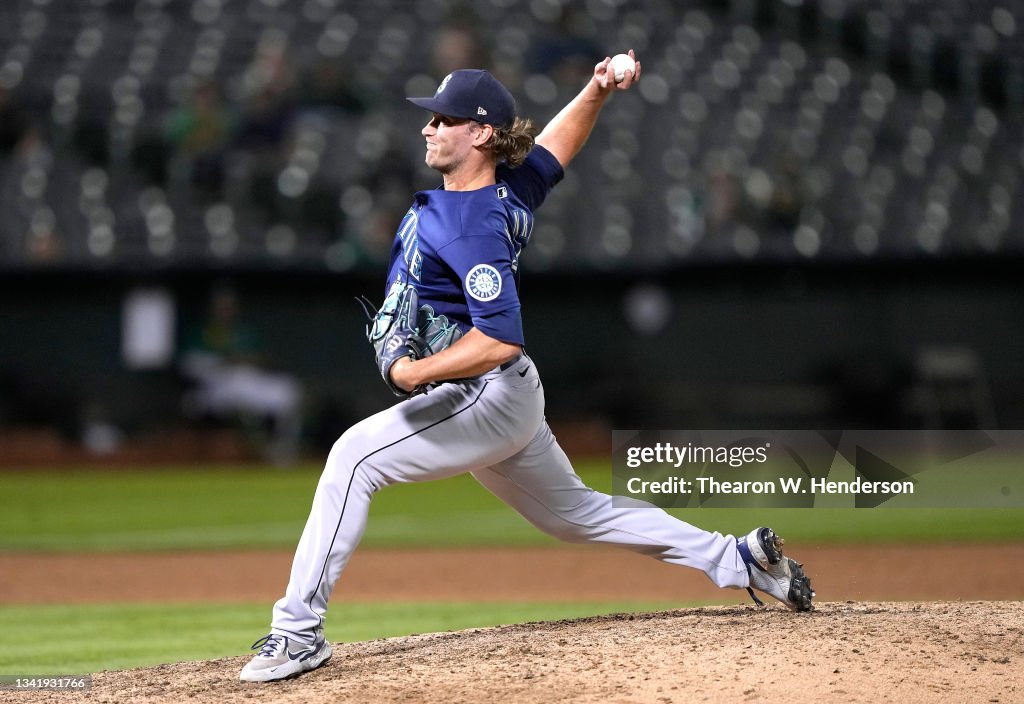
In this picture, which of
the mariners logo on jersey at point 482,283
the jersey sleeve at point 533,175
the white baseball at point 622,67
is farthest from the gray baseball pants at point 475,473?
the white baseball at point 622,67

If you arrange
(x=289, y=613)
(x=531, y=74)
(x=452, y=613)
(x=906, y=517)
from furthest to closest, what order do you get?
(x=531, y=74), (x=906, y=517), (x=452, y=613), (x=289, y=613)

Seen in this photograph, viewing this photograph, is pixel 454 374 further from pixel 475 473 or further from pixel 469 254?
pixel 475 473

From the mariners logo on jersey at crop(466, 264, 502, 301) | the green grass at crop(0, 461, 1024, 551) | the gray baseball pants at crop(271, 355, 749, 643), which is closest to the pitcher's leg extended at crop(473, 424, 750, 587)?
the gray baseball pants at crop(271, 355, 749, 643)

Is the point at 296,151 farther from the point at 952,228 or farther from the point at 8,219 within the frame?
the point at 952,228

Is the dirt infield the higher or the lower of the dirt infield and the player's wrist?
the lower

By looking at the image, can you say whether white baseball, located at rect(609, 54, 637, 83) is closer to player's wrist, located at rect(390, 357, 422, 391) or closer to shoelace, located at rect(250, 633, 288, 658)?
player's wrist, located at rect(390, 357, 422, 391)

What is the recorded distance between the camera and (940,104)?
634 inches

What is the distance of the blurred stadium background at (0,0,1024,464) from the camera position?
13.6 metres

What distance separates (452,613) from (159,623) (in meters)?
1.33

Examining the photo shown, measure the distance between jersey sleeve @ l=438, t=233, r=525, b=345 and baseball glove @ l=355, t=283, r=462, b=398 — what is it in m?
0.15

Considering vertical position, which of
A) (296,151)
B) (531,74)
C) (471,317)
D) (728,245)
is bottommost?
(471,317)

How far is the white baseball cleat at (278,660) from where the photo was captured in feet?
11.4

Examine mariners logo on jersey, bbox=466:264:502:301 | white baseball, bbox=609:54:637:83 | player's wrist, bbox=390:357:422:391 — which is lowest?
player's wrist, bbox=390:357:422:391

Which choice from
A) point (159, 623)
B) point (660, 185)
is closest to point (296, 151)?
point (660, 185)
